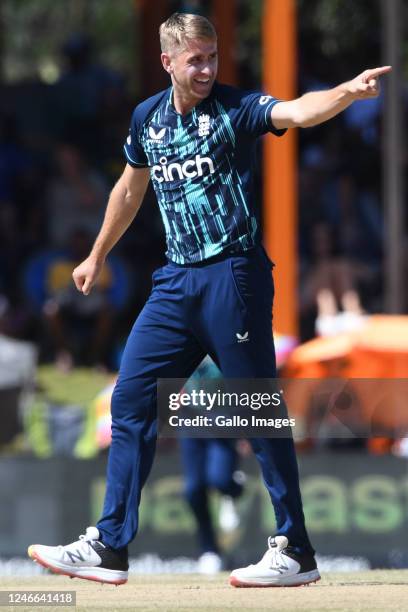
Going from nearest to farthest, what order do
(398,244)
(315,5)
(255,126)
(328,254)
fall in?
(255,126)
(398,244)
(328,254)
(315,5)

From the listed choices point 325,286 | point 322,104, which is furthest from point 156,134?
point 325,286

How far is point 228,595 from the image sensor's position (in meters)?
5.40

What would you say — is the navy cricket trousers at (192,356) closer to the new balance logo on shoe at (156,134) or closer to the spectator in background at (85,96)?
the new balance logo on shoe at (156,134)

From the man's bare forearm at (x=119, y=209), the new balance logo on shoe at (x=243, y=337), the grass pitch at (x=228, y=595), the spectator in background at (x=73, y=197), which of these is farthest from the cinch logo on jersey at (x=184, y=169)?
the spectator in background at (x=73, y=197)

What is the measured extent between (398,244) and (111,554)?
22.6 feet

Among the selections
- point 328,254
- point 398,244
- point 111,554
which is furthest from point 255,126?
point 328,254

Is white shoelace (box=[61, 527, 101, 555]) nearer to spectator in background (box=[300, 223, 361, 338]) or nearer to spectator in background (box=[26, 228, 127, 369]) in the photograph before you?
spectator in background (box=[300, 223, 361, 338])

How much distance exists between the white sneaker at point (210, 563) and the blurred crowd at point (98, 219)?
3.17 metres

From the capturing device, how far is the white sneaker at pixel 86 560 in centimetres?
538

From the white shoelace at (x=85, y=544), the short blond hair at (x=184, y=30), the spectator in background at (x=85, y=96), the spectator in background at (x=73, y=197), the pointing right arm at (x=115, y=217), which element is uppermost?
the spectator in background at (x=85, y=96)

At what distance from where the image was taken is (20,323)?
13094 mm

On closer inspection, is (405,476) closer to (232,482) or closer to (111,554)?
(232,482)

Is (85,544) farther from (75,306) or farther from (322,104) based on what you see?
(75,306)

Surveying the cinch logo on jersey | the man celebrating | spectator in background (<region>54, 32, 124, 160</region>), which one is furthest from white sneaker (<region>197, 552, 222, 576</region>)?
spectator in background (<region>54, 32, 124, 160</region>)
